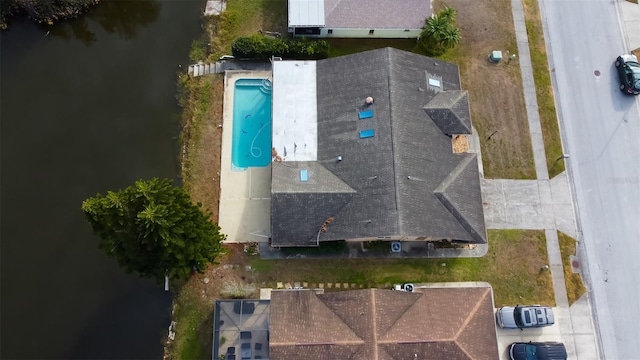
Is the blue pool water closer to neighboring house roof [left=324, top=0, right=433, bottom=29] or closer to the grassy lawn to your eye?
the grassy lawn

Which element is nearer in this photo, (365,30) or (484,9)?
(365,30)

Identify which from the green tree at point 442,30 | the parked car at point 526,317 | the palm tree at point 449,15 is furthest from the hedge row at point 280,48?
the parked car at point 526,317

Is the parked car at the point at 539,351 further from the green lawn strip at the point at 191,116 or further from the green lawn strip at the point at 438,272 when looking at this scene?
the green lawn strip at the point at 191,116

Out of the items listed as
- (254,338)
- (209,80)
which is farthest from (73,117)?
(254,338)

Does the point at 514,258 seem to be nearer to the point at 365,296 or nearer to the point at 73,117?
the point at 365,296

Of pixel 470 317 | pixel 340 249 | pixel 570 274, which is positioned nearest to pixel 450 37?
pixel 340 249
